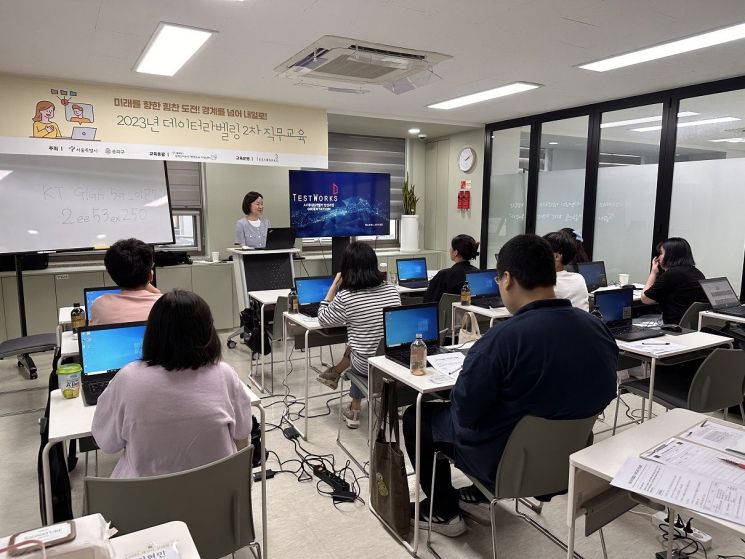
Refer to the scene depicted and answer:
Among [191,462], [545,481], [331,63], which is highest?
[331,63]

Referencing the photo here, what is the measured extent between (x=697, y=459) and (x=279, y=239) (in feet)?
16.4

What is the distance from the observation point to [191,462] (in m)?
1.69

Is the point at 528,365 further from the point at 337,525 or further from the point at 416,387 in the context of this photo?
the point at 337,525

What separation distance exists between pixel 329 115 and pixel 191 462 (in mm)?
5382

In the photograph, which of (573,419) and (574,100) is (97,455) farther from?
(574,100)

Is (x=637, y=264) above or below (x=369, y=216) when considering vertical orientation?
below

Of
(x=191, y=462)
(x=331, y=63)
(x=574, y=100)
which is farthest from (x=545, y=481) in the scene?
(x=574, y=100)

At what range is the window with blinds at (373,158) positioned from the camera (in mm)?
7738

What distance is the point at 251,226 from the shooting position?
605 cm

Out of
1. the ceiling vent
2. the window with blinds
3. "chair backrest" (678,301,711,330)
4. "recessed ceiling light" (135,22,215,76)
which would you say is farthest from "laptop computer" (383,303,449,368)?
the window with blinds

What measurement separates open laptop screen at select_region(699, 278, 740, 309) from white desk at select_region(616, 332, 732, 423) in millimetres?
664

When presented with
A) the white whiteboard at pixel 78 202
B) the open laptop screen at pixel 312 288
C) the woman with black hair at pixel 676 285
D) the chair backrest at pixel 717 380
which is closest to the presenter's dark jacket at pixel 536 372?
the chair backrest at pixel 717 380

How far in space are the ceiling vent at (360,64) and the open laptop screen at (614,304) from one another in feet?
7.21

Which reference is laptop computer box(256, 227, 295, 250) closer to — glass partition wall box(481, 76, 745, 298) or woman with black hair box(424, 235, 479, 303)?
woman with black hair box(424, 235, 479, 303)
